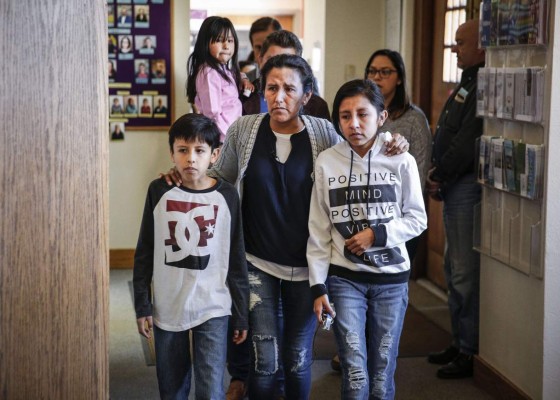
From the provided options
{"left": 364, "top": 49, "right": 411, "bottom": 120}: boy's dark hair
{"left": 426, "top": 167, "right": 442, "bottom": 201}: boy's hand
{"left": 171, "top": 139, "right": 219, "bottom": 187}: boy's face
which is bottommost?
{"left": 426, "top": 167, "right": 442, "bottom": 201}: boy's hand

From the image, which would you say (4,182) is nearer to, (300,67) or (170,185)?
(170,185)

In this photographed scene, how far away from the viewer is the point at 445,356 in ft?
13.6

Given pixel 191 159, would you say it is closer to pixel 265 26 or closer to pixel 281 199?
pixel 281 199

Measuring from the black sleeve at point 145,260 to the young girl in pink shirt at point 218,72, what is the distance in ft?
4.76

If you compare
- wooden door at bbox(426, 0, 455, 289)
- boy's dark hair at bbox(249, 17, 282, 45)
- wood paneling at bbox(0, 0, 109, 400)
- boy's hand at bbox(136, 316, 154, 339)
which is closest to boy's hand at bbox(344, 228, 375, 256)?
boy's hand at bbox(136, 316, 154, 339)

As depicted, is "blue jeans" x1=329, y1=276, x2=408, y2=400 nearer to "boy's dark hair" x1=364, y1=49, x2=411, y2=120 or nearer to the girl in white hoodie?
the girl in white hoodie

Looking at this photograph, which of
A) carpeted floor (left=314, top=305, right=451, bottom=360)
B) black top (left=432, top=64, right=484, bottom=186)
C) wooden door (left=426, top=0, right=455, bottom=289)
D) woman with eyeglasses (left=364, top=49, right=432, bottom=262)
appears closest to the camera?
woman with eyeglasses (left=364, top=49, right=432, bottom=262)

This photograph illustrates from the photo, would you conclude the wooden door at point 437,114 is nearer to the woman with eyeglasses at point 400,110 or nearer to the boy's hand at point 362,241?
the woman with eyeglasses at point 400,110

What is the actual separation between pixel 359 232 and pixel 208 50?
5.44ft

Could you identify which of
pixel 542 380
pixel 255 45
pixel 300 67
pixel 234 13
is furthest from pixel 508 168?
pixel 234 13

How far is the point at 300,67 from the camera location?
8.96 ft

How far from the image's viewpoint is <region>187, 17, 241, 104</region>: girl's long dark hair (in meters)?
3.90

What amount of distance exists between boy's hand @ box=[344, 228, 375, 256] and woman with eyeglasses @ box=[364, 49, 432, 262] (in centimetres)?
104

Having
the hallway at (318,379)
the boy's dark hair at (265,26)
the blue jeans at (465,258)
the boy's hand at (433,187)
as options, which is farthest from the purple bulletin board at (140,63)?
the blue jeans at (465,258)
